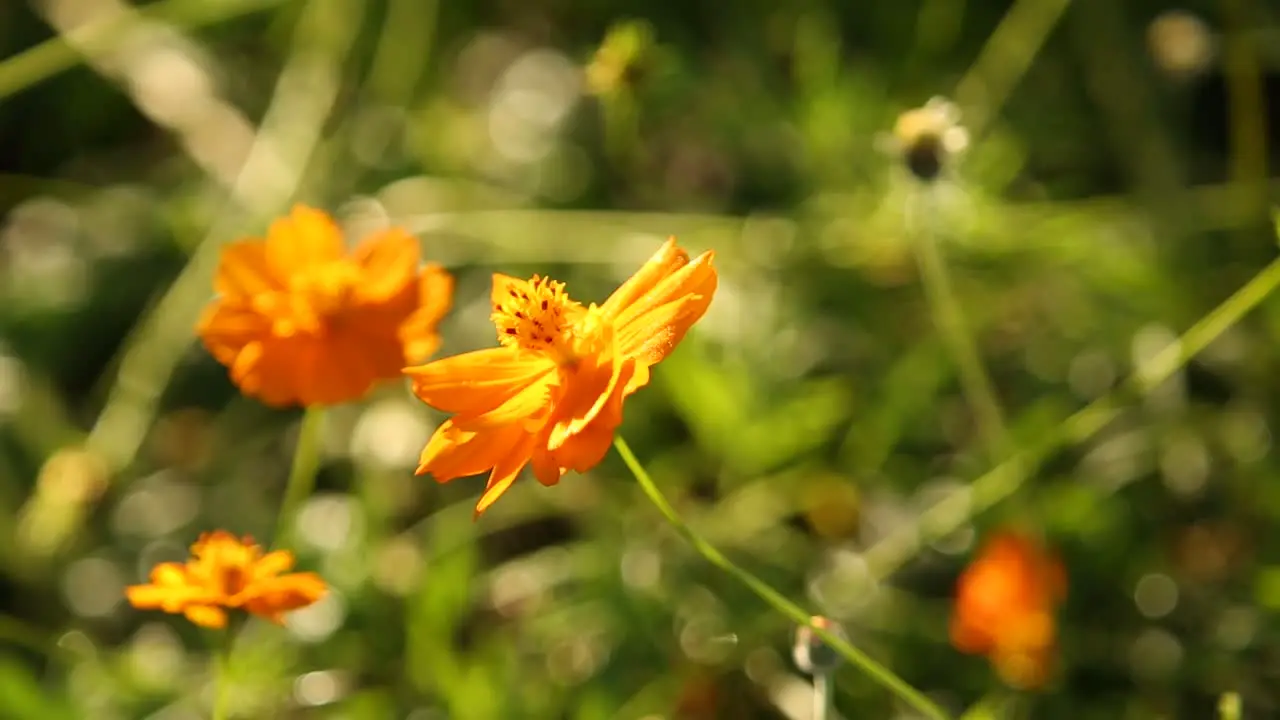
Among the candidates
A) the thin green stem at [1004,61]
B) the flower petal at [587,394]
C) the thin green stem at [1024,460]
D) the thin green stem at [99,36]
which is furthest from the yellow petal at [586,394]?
the thin green stem at [99,36]

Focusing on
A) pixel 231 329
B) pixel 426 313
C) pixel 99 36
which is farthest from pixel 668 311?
pixel 99 36

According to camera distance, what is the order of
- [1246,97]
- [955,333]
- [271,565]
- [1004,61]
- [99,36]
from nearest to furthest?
1. [271,565]
2. [955,333]
3. [1246,97]
4. [1004,61]
5. [99,36]

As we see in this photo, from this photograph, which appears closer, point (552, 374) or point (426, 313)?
point (552, 374)

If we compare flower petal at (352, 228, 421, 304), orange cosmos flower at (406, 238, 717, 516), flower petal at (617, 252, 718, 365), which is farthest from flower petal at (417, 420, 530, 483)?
flower petal at (352, 228, 421, 304)

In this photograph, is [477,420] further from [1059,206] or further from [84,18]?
[84,18]

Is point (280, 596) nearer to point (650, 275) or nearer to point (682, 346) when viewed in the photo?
point (650, 275)
